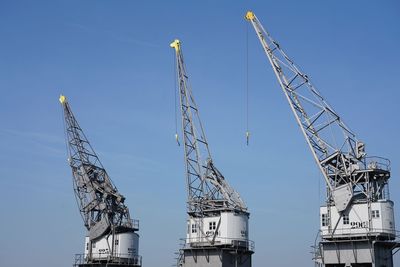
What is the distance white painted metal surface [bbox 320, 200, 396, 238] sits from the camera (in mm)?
69500

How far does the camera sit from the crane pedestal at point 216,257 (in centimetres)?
8056

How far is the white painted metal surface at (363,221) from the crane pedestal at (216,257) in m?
14.9

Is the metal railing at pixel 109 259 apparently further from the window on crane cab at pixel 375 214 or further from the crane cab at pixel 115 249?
the window on crane cab at pixel 375 214

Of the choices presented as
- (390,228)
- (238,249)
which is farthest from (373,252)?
(238,249)

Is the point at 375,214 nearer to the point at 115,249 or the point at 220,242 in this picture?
the point at 220,242

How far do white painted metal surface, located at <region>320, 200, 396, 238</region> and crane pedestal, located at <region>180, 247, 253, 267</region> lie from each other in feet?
48.9

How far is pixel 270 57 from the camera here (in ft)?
268

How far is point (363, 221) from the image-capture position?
70.4 metres

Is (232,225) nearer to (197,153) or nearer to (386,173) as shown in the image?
(197,153)

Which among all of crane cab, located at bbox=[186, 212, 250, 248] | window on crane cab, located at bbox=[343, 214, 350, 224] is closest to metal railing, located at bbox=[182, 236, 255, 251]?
crane cab, located at bbox=[186, 212, 250, 248]

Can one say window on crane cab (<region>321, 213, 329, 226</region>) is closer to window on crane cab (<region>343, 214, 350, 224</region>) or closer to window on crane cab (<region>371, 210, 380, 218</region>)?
window on crane cab (<region>343, 214, 350, 224</region>)

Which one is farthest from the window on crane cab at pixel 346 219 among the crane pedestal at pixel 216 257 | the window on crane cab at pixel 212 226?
the window on crane cab at pixel 212 226

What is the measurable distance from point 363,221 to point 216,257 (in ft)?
73.5

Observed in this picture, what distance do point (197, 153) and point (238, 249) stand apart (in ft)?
55.5
